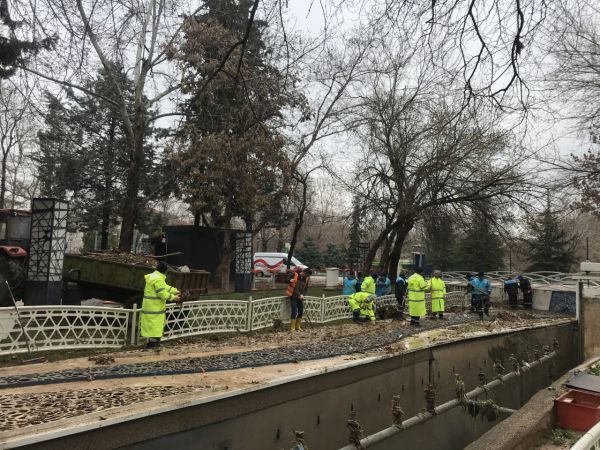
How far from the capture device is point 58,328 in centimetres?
845

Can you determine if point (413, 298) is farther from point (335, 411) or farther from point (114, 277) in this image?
point (114, 277)

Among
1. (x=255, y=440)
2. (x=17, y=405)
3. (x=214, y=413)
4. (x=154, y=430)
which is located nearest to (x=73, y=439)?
(x=154, y=430)

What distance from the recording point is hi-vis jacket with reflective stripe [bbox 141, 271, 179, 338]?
9.05 metres

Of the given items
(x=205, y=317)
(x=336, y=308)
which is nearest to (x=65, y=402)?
(x=205, y=317)

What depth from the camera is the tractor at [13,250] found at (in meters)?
11.0

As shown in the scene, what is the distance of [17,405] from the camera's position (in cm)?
434

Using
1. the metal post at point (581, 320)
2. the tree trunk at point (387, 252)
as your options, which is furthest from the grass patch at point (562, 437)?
the tree trunk at point (387, 252)

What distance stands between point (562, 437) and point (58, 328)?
26.3 feet

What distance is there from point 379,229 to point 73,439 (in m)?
21.9

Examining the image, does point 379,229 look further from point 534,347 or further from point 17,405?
point 17,405

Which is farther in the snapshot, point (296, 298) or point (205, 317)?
point (296, 298)

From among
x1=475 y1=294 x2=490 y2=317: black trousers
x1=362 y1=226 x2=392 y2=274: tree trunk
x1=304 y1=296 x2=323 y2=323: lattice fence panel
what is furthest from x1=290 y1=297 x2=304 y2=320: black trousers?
x1=362 y1=226 x2=392 y2=274: tree trunk

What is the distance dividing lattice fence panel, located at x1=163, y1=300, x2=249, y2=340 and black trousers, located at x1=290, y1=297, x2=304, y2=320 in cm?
129

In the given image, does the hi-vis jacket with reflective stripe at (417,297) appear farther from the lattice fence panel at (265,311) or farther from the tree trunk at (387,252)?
the tree trunk at (387,252)
